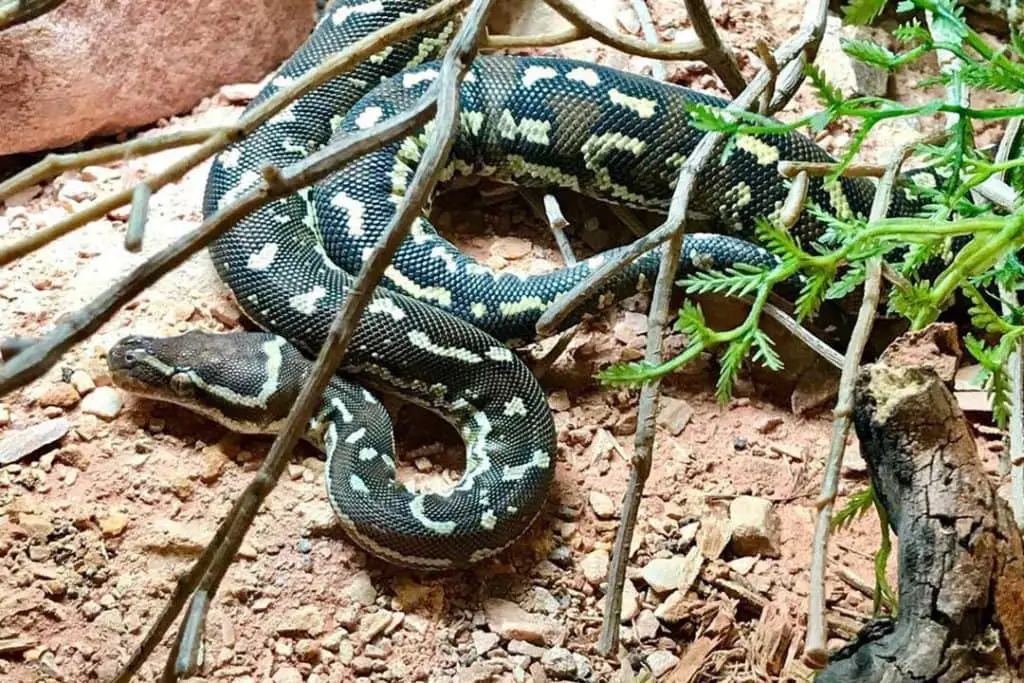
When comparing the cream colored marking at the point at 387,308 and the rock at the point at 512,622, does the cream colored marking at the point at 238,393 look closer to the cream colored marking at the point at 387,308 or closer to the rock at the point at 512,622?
the cream colored marking at the point at 387,308

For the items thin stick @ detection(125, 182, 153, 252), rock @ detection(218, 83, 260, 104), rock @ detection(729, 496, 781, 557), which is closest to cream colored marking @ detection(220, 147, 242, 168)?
rock @ detection(218, 83, 260, 104)

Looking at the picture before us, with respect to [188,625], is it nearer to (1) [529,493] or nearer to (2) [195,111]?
(1) [529,493]

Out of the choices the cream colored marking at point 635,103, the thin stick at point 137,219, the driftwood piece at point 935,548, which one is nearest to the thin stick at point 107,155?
the thin stick at point 137,219

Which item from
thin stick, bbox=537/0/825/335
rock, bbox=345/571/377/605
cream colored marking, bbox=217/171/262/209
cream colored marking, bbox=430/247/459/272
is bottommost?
rock, bbox=345/571/377/605

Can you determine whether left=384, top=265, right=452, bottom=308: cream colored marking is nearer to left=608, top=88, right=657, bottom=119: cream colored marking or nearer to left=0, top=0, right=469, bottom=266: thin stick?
left=608, top=88, right=657, bottom=119: cream colored marking

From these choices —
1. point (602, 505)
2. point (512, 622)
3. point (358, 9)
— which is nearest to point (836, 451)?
point (512, 622)
